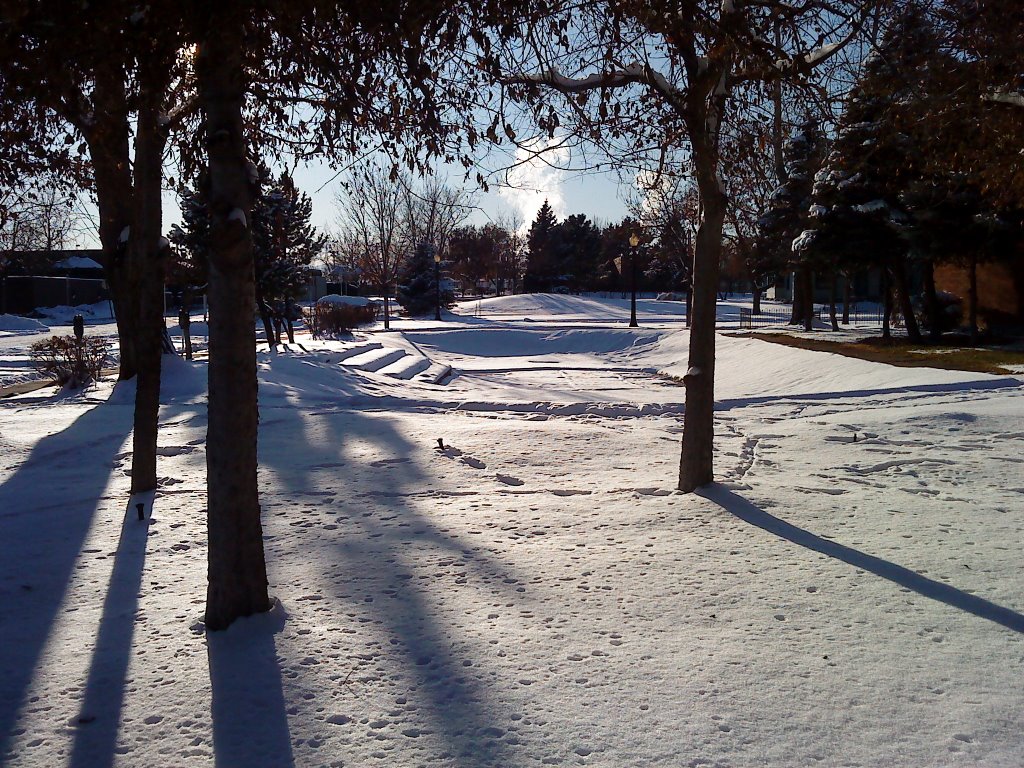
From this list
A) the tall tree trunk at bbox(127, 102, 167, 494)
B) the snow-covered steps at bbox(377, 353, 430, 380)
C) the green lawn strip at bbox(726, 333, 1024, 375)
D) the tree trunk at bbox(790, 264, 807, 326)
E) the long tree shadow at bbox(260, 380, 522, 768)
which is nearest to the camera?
the long tree shadow at bbox(260, 380, 522, 768)

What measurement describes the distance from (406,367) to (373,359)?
910mm

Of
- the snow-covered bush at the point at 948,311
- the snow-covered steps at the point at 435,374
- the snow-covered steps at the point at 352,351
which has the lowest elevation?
the snow-covered steps at the point at 435,374

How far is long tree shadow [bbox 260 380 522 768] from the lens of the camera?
10.3 feet

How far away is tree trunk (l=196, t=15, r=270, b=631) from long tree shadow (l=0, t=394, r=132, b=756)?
0.88 metres

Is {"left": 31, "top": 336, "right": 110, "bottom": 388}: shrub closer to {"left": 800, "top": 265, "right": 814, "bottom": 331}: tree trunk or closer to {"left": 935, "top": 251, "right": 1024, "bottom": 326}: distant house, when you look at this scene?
{"left": 935, "top": 251, "right": 1024, "bottom": 326}: distant house

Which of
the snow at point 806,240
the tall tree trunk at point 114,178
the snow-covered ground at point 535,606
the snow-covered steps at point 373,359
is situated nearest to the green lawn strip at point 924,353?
the snow at point 806,240

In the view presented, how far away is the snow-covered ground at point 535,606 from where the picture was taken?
303cm

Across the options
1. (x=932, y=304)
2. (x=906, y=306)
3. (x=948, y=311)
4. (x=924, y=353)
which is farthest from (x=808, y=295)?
(x=924, y=353)

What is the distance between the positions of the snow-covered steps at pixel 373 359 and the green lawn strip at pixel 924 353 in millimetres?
11087

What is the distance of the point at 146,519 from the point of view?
6.11 meters

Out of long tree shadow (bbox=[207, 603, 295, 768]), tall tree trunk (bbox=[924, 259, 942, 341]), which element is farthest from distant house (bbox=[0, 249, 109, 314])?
long tree shadow (bbox=[207, 603, 295, 768])

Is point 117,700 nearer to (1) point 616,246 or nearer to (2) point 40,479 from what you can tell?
(2) point 40,479

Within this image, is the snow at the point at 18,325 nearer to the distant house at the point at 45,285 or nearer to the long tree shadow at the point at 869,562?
the distant house at the point at 45,285

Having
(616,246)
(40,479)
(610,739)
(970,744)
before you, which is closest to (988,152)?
(970,744)
